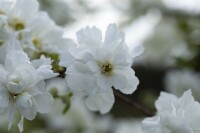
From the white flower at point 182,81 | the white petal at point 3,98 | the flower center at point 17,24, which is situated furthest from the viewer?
the white flower at point 182,81

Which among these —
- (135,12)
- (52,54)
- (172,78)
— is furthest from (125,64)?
(135,12)

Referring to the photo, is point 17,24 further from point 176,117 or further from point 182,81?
point 182,81

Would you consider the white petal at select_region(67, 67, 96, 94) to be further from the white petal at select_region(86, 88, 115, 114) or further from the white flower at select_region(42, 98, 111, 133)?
the white flower at select_region(42, 98, 111, 133)

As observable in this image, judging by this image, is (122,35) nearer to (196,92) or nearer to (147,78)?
(196,92)

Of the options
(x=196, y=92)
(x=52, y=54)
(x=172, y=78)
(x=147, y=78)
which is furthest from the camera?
(x=147, y=78)

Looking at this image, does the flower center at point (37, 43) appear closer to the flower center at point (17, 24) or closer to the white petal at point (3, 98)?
the flower center at point (17, 24)

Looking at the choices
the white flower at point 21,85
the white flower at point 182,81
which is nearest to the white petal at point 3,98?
the white flower at point 21,85

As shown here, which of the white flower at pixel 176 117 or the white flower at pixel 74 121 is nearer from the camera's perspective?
the white flower at pixel 176 117
